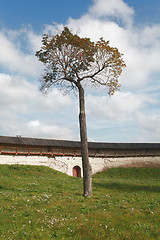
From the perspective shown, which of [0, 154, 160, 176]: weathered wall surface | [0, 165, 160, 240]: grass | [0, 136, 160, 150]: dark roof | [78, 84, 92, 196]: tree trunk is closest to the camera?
[0, 165, 160, 240]: grass

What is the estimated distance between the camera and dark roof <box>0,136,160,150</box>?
36.7 metres

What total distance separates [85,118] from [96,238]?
10368 millimetres

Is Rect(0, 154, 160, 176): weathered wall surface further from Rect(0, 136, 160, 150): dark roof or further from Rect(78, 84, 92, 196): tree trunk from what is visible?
Rect(78, 84, 92, 196): tree trunk

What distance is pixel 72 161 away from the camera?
41.3m

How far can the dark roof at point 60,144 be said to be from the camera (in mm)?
36653

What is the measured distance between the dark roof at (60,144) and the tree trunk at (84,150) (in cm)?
2218

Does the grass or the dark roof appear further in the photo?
the dark roof

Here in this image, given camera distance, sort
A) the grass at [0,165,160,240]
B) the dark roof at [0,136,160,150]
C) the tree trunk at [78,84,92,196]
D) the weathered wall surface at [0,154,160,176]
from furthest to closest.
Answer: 1. the dark roof at [0,136,160,150]
2. the weathered wall surface at [0,154,160,176]
3. the tree trunk at [78,84,92,196]
4. the grass at [0,165,160,240]

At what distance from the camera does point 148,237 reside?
23.9ft

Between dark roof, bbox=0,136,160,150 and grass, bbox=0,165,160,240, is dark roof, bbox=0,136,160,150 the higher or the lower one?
the higher one

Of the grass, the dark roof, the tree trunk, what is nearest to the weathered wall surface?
the dark roof

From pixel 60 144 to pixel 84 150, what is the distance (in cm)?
2560

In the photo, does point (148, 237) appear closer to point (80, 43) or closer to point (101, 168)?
point (80, 43)

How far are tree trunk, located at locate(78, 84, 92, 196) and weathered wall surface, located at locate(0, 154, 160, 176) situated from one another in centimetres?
2208
